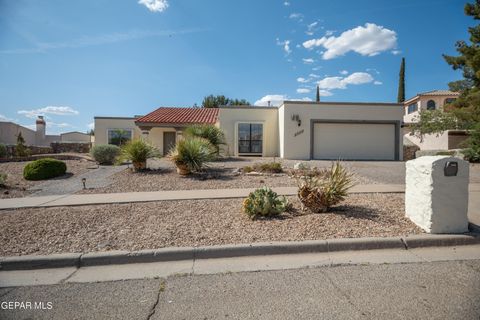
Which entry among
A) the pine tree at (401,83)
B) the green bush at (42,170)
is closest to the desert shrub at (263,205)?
the green bush at (42,170)

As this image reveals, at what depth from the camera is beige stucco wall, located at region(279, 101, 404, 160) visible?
639 inches

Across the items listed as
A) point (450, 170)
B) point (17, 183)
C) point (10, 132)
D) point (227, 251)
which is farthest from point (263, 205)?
point (10, 132)

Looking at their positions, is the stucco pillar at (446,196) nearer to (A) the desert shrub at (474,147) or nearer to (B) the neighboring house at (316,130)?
(A) the desert shrub at (474,147)

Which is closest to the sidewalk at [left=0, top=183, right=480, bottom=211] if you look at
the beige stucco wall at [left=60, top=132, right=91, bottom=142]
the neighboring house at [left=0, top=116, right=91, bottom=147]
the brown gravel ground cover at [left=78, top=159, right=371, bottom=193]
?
the brown gravel ground cover at [left=78, top=159, right=371, bottom=193]

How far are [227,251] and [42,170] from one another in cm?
976

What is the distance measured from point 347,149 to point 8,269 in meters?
16.9

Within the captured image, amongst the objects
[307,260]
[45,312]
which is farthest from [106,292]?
[307,260]

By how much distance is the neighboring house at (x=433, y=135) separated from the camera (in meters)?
20.4

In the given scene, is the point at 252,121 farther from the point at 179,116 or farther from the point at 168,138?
the point at 168,138

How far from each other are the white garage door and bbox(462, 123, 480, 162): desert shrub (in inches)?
175

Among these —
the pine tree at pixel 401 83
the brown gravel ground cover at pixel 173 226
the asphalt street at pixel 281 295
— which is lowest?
the asphalt street at pixel 281 295

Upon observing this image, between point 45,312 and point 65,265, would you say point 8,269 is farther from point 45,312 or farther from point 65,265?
point 45,312

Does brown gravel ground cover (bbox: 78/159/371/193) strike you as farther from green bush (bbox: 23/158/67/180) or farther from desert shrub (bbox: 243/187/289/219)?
desert shrub (bbox: 243/187/289/219)

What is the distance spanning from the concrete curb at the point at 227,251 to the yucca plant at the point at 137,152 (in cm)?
679
